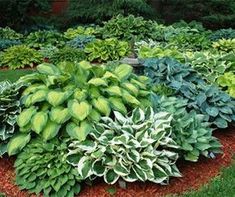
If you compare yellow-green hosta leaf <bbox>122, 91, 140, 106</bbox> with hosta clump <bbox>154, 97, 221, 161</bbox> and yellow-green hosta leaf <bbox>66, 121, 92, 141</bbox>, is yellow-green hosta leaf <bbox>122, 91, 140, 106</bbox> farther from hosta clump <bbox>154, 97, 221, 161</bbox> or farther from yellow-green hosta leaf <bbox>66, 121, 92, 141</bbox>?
yellow-green hosta leaf <bbox>66, 121, 92, 141</bbox>

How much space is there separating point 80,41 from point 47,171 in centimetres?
677

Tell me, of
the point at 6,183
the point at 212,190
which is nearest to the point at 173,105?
the point at 212,190

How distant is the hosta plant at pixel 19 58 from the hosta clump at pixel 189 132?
15.6 ft

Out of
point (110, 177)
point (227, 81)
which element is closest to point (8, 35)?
point (227, 81)

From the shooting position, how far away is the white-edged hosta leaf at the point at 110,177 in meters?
4.05

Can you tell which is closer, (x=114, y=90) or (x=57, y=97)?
(x=57, y=97)

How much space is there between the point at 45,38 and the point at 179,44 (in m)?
3.09

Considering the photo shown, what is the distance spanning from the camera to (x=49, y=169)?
4070 millimetres

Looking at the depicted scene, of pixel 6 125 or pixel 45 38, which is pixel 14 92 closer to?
pixel 6 125

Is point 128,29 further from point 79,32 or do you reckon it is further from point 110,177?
point 110,177

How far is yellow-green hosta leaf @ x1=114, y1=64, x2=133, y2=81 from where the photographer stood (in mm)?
4801

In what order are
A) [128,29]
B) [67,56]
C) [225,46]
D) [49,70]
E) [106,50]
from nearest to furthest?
1. [49,70]
2. [67,56]
3. [225,46]
4. [106,50]
5. [128,29]

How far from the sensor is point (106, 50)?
9.66 metres

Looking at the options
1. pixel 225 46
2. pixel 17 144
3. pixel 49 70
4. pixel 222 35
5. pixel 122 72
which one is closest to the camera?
pixel 17 144
